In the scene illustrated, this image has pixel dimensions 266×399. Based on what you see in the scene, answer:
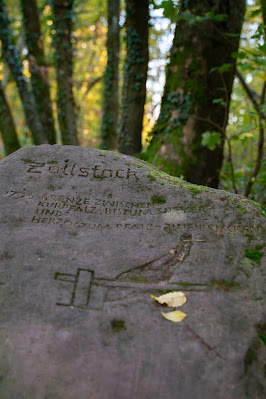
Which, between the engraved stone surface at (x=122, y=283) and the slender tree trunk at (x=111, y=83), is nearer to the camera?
the engraved stone surface at (x=122, y=283)

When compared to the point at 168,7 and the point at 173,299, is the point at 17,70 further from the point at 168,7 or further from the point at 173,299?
the point at 173,299

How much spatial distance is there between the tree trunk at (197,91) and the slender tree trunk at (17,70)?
11.2 feet

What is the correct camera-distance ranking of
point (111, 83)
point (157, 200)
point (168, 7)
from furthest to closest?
point (111, 83), point (168, 7), point (157, 200)

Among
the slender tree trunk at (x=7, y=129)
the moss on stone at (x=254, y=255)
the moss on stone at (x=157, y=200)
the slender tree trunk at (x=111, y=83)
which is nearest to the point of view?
the moss on stone at (x=254, y=255)

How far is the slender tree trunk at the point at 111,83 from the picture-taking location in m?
7.32

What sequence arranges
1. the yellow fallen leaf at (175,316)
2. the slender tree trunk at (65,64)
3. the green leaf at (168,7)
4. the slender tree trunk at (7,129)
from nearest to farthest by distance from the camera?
the yellow fallen leaf at (175,316)
the green leaf at (168,7)
the slender tree trunk at (7,129)
the slender tree trunk at (65,64)

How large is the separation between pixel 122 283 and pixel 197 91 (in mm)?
3330

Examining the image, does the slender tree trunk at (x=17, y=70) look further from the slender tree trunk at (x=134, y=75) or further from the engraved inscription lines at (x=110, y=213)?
the engraved inscription lines at (x=110, y=213)

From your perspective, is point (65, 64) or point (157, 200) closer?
point (157, 200)

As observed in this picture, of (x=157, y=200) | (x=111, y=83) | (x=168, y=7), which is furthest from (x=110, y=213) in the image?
(x=111, y=83)

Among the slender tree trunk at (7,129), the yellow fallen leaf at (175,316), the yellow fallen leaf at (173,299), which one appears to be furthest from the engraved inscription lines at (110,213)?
the slender tree trunk at (7,129)

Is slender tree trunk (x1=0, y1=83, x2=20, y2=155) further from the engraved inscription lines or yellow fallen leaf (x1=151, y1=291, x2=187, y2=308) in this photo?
yellow fallen leaf (x1=151, y1=291, x2=187, y2=308)

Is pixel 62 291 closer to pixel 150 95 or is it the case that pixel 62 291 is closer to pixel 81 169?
pixel 81 169

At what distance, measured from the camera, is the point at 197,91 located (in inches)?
171
